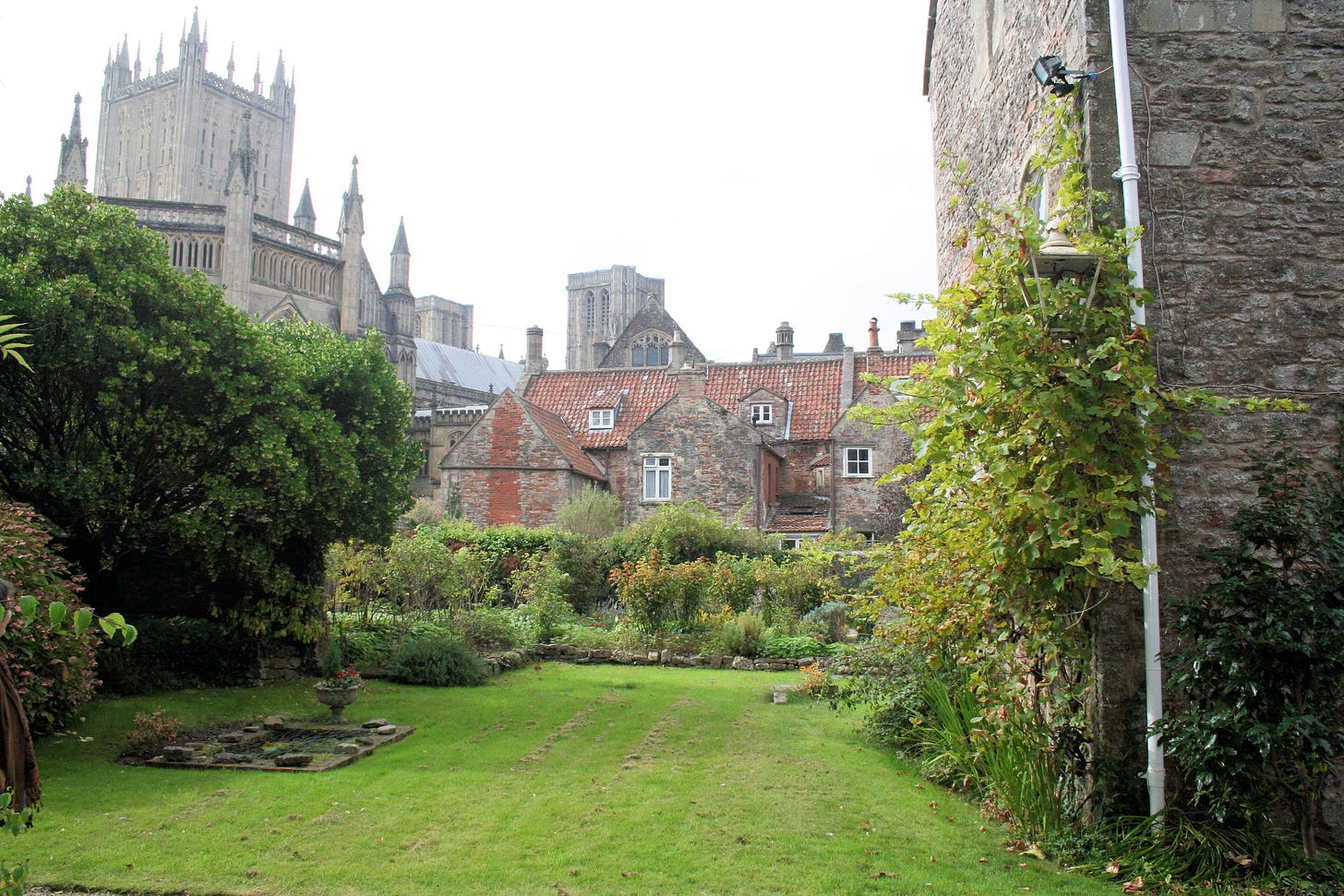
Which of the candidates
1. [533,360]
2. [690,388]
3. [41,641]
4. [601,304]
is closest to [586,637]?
[41,641]

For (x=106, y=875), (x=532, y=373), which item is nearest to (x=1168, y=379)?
(x=106, y=875)

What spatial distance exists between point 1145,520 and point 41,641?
9046mm

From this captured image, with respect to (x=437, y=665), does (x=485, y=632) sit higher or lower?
higher

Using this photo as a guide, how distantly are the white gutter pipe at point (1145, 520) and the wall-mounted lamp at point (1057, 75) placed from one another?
237mm

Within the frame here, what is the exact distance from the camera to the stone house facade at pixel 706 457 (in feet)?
102

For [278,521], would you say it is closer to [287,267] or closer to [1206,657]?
[1206,657]

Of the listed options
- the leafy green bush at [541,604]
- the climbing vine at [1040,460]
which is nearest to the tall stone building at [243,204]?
the leafy green bush at [541,604]

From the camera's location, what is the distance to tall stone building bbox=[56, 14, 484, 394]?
175 ft

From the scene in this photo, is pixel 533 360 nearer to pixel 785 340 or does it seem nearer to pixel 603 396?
pixel 603 396

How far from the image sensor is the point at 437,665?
47.7ft

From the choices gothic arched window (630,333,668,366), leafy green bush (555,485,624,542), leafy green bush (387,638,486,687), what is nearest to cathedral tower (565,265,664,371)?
gothic arched window (630,333,668,366)

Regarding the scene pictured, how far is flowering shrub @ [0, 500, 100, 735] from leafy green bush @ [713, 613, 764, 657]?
10.4 m

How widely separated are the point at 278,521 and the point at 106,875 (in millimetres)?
7038

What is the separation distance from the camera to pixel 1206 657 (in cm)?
554
